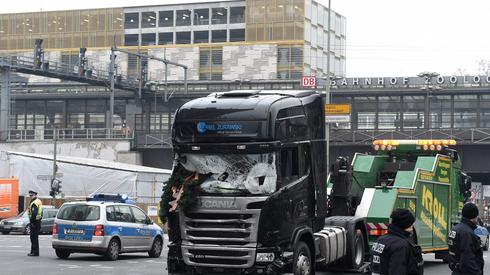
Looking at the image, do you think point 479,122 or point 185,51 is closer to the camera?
point 479,122

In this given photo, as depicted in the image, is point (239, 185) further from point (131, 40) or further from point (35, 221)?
point (131, 40)

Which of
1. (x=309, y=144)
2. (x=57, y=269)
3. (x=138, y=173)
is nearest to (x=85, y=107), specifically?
(x=138, y=173)

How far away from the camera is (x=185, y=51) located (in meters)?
99.1

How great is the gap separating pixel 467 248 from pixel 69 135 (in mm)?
70523

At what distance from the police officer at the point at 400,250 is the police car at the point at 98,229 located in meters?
15.4

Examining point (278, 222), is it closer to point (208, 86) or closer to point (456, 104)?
point (456, 104)

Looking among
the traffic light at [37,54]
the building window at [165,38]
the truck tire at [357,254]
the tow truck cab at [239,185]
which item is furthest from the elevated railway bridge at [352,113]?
the tow truck cab at [239,185]

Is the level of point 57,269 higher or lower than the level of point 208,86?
lower

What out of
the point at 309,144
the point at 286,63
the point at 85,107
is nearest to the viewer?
the point at 309,144

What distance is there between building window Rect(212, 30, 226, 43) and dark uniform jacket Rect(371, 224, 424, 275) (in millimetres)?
94727

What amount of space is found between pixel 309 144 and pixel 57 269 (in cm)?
760

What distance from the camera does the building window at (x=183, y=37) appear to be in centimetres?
10456

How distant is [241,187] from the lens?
1408 centimetres

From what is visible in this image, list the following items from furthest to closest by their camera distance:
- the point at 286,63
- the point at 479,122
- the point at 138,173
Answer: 1. the point at 286,63
2. the point at 479,122
3. the point at 138,173
